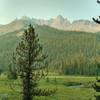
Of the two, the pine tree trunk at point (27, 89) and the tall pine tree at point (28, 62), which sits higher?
the tall pine tree at point (28, 62)

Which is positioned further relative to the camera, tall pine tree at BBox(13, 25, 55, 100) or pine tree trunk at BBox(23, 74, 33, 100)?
pine tree trunk at BBox(23, 74, 33, 100)

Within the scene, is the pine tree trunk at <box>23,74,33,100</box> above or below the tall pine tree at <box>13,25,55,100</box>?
below

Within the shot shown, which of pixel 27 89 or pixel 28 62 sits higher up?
pixel 28 62

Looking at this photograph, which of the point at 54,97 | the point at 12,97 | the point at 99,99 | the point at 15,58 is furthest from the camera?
the point at 54,97

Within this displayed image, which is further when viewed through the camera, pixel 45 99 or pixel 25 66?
pixel 45 99

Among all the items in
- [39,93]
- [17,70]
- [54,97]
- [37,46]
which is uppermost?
[37,46]

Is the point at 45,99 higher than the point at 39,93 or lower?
lower

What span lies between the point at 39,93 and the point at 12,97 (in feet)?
266

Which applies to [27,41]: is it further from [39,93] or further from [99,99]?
[99,99]

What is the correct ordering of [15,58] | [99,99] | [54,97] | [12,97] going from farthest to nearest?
1. [54,97]
2. [12,97]
3. [15,58]
4. [99,99]

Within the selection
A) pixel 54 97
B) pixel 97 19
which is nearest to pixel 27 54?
pixel 97 19

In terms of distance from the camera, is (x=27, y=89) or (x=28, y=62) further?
(x=28, y=62)

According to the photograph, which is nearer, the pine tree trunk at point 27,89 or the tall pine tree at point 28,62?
the tall pine tree at point 28,62

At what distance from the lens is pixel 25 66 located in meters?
34.2
